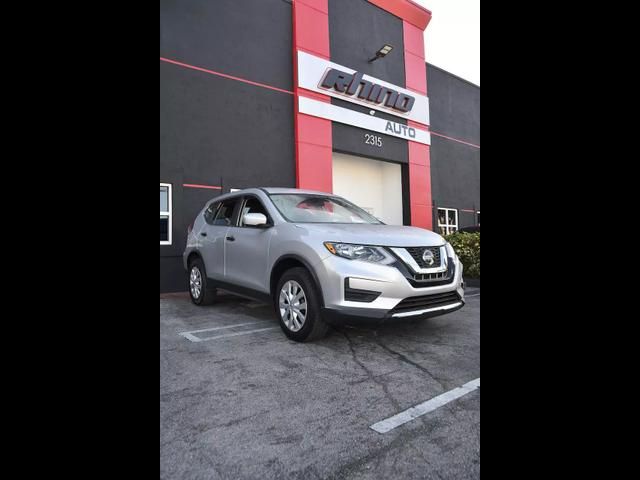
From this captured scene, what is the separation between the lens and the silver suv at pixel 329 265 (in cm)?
336

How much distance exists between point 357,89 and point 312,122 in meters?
2.05

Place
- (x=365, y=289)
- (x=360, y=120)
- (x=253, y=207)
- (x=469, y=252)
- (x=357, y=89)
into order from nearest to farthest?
(x=365, y=289) → (x=253, y=207) → (x=469, y=252) → (x=357, y=89) → (x=360, y=120)

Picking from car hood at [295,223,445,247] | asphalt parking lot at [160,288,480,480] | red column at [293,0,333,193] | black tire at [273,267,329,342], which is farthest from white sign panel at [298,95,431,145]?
asphalt parking lot at [160,288,480,480]

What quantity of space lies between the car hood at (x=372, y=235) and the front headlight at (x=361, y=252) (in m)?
0.05

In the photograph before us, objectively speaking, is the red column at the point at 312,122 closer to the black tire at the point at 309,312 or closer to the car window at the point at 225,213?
the car window at the point at 225,213

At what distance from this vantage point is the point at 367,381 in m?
2.78

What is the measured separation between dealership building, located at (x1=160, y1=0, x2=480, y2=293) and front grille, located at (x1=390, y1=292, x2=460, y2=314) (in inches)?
152

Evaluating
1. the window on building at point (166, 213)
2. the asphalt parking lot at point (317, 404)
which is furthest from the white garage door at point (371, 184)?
the asphalt parking lot at point (317, 404)

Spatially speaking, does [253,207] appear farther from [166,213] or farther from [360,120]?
[360,120]

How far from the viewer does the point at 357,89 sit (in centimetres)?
1083

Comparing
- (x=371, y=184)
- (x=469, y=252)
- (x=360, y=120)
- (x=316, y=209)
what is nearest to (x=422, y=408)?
(x=316, y=209)

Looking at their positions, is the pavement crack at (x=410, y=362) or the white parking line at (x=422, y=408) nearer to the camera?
the white parking line at (x=422, y=408)
